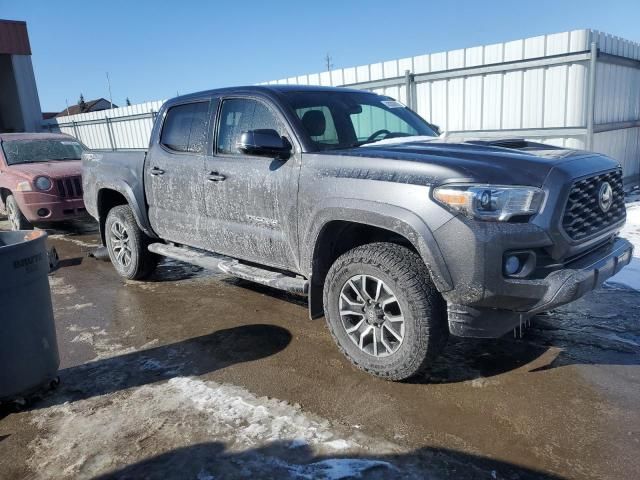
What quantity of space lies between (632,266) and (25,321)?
18.5ft

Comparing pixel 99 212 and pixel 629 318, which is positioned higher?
pixel 99 212

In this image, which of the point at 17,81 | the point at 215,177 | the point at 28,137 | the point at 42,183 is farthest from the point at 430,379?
the point at 17,81

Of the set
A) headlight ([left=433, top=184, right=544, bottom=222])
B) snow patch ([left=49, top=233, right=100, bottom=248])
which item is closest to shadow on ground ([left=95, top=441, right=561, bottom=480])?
headlight ([left=433, top=184, right=544, bottom=222])

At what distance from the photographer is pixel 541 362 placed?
352cm

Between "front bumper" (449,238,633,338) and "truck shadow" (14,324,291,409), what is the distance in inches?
63.4

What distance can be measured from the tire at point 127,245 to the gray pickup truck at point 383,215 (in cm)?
84

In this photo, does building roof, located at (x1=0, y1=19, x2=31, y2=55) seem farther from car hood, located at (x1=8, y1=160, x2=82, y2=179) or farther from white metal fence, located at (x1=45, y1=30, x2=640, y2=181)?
white metal fence, located at (x1=45, y1=30, x2=640, y2=181)

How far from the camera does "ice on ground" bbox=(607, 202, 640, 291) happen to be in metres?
4.91

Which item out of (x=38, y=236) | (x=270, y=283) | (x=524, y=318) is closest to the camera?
(x=524, y=318)

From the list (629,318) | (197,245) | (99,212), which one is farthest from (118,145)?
(629,318)

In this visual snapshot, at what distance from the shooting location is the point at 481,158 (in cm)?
302

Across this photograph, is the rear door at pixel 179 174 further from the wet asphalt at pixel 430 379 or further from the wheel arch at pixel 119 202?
the wet asphalt at pixel 430 379

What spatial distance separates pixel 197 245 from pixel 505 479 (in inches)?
134

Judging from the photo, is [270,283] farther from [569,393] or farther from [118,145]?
[118,145]
